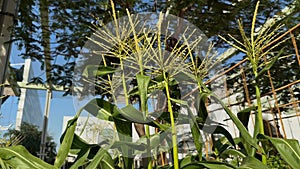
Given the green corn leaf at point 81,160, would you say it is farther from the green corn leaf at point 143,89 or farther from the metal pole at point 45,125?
the metal pole at point 45,125

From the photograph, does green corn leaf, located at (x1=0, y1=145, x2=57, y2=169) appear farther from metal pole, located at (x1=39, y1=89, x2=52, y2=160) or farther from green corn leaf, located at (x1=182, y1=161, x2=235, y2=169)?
metal pole, located at (x1=39, y1=89, x2=52, y2=160)

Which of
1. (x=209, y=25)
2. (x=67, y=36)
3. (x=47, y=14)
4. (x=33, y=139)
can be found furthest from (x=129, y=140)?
(x=33, y=139)

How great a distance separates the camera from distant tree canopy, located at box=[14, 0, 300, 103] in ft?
6.64

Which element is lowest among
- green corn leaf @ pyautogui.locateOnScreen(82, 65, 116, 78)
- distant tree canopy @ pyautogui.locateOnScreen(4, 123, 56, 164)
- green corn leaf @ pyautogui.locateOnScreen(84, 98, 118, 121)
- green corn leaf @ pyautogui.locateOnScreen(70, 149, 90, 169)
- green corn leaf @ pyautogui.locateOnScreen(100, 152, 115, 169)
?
distant tree canopy @ pyautogui.locateOnScreen(4, 123, 56, 164)

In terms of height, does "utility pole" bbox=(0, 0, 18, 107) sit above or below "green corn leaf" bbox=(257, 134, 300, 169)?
above

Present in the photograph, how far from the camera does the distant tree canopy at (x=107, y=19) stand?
2023mm

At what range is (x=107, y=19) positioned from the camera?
2.05 m

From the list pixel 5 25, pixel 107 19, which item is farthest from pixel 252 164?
pixel 5 25

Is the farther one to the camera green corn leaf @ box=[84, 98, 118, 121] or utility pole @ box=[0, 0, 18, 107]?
utility pole @ box=[0, 0, 18, 107]

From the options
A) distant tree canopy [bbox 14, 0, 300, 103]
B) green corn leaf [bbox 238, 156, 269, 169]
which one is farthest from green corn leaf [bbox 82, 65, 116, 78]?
distant tree canopy [bbox 14, 0, 300, 103]

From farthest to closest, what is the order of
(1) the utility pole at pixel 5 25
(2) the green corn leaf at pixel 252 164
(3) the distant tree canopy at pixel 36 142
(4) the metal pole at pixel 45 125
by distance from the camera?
(4) the metal pole at pixel 45 125, (3) the distant tree canopy at pixel 36 142, (1) the utility pole at pixel 5 25, (2) the green corn leaf at pixel 252 164

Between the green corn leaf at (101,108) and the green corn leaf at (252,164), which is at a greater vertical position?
the green corn leaf at (101,108)

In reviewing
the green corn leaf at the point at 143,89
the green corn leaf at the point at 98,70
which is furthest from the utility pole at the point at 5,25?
the green corn leaf at the point at 143,89

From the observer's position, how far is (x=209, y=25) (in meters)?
2.17
